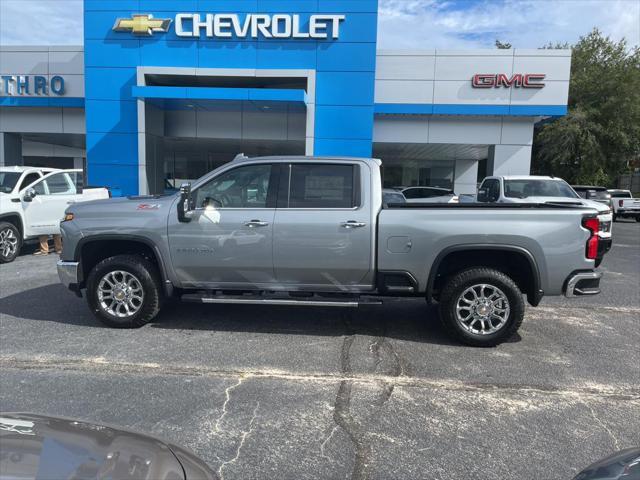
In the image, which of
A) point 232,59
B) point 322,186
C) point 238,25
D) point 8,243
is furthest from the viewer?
point 232,59

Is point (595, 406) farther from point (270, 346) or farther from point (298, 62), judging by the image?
point (298, 62)

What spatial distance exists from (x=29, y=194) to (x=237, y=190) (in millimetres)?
6963

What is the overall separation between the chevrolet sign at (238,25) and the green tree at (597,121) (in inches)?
782

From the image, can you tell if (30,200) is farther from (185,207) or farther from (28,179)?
(185,207)

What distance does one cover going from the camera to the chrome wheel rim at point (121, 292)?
5.79 meters

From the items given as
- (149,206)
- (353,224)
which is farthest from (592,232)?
(149,206)

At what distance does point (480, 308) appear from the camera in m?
5.41

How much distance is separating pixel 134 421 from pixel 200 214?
2.46 metres

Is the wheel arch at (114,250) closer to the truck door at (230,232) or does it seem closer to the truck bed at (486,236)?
the truck door at (230,232)

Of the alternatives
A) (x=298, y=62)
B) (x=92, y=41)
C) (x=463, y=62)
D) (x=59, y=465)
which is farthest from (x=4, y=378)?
(x=463, y=62)

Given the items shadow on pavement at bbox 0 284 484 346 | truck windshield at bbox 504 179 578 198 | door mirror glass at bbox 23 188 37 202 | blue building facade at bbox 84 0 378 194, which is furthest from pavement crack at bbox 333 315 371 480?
blue building facade at bbox 84 0 378 194

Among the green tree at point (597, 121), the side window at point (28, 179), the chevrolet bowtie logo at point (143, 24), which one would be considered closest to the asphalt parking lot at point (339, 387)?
the side window at point (28, 179)

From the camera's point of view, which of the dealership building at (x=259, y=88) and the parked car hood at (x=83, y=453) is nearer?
the parked car hood at (x=83, y=453)

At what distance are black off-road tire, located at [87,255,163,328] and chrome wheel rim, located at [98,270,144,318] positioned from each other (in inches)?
1.3
